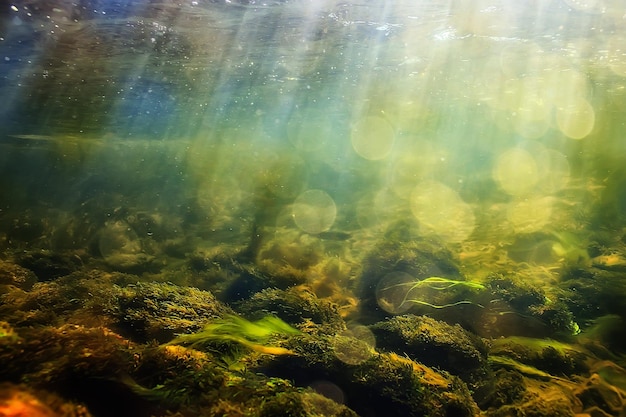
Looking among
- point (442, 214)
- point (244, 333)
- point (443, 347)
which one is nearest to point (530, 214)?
point (442, 214)

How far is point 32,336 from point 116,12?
8866 mm

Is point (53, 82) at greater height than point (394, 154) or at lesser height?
greater

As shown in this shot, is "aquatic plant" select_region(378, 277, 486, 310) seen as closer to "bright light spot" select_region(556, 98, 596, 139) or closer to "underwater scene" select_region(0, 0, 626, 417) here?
"underwater scene" select_region(0, 0, 626, 417)

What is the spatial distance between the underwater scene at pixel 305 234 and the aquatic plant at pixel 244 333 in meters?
0.05

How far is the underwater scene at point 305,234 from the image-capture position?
4.93 m

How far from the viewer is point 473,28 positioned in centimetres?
1162

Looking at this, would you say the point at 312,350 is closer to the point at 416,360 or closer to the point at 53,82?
the point at 416,360

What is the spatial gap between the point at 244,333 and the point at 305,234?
26.6ft

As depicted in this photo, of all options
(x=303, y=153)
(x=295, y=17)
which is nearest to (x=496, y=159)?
(x=303, y=153)

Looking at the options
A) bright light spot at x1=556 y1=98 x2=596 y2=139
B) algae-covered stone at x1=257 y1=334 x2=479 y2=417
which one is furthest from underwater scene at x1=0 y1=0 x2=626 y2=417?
bright light spot at x1=556 y1=98 x2=596 y2=139

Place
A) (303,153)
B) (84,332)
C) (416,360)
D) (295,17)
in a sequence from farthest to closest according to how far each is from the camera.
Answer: (303,153)
(295,17)
(416,360)
(84,332)

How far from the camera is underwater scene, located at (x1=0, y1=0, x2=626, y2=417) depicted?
16.2ft

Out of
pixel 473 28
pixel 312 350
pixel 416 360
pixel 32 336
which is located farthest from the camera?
pixel 473 28

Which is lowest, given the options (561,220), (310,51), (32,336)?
(561,220)
